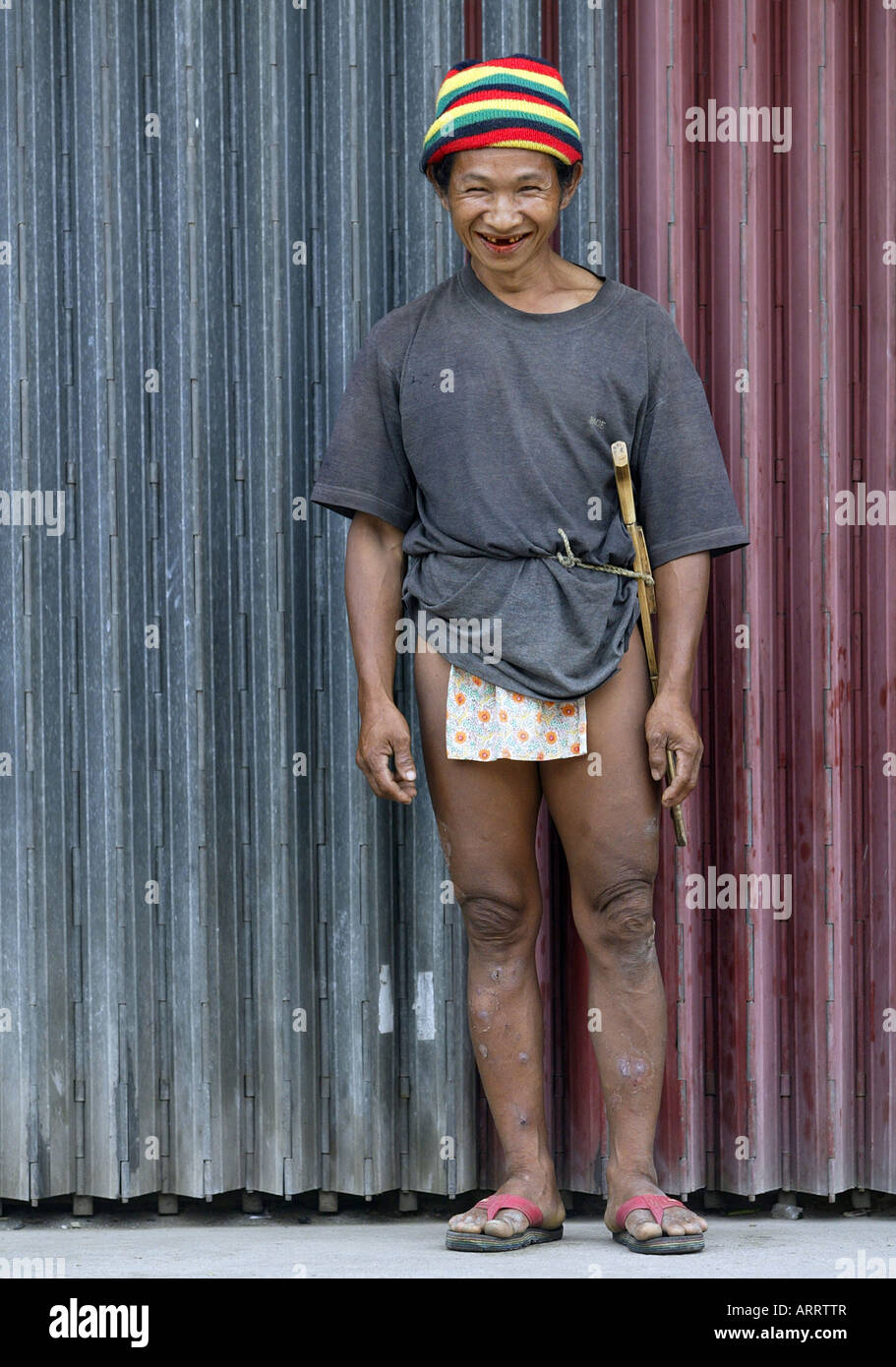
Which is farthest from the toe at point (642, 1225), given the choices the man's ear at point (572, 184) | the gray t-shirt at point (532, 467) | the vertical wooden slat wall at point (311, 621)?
the man's ear at point (572, 184)

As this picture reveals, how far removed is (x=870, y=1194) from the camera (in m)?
3.61

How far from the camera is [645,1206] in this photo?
120 inches

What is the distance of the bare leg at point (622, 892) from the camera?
10.2 feet

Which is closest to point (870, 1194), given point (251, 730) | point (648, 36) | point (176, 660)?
point (251, 730)

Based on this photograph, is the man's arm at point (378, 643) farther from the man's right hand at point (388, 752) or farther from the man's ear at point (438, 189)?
the man's ear at point (438, 189)

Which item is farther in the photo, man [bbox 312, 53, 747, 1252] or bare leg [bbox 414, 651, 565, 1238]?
bare leg [bbox 414, 651, 565, 1238]

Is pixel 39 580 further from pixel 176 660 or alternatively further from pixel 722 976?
pixel 722 976

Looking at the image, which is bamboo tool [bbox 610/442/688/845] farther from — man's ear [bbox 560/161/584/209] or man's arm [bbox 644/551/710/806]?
man's ear [bbox 560/161/584/209]

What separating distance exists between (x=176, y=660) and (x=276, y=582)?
296 mm

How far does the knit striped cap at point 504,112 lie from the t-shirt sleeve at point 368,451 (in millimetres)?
456

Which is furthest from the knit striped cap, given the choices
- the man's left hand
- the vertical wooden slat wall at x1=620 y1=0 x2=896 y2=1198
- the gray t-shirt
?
the man's left hand

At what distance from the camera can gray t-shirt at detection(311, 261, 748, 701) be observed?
3.04 m

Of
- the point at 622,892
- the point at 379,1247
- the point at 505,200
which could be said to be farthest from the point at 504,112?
the point at 379,1247

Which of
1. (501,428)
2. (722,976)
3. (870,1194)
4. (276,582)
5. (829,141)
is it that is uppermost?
(829,141)
